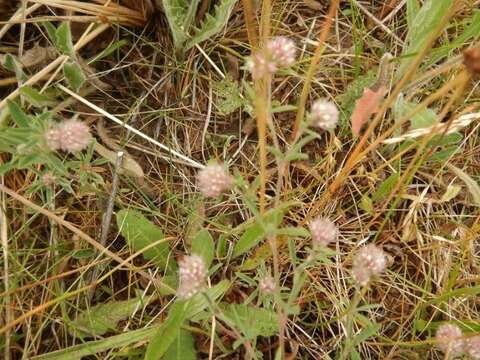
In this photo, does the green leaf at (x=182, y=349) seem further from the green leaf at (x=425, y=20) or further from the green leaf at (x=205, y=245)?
the green leaf at (x=425, y=20)

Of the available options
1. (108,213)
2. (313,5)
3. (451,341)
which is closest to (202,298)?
(108,213)

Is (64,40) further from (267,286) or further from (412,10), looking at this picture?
(412,10)

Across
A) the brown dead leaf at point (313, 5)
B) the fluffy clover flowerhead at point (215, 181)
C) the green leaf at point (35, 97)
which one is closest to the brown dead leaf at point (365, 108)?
the fluffy clover flowerhead at point (215, 181)

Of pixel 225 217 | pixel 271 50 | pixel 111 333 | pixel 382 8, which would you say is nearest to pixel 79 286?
pixel 111 333

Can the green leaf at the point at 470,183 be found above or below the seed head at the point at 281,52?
below

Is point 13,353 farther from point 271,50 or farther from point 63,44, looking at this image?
point 271,50
